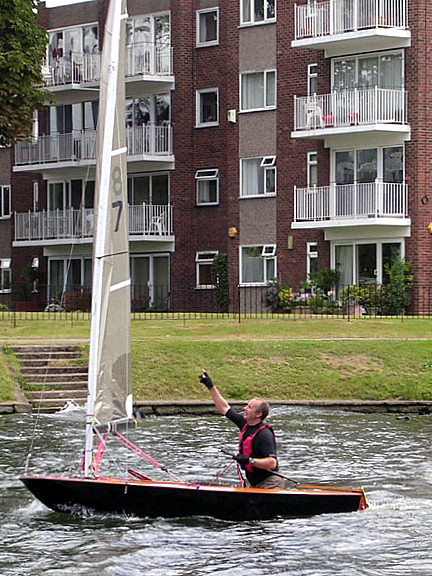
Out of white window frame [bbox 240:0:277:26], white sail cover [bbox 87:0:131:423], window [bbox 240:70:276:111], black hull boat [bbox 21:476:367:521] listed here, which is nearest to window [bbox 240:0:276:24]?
white window frame [bbox 240:0:277:26]

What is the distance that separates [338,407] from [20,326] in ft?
37.4

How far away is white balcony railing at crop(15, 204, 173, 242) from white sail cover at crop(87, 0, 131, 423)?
3454 cm

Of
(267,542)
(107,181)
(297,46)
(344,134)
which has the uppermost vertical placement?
(297,46)

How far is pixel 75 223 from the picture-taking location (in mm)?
54781

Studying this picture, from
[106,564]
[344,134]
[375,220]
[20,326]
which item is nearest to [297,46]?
[344,134]

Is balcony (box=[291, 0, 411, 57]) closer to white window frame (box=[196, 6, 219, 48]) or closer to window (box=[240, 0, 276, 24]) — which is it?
window (box=[240, 0, 276, 24])

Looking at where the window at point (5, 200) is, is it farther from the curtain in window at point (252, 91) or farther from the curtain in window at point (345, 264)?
the curtain in window at point (345, 264)

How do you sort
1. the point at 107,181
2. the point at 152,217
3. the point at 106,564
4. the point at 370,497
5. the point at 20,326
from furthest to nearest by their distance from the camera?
the point at 152,217, the point at 20,326, the point at 370,497, the point at 107,181, the point at 106,564

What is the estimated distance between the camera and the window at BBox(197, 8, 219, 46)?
52.9 meters

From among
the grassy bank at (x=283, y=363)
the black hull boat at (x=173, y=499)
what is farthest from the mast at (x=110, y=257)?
the grassy bank at (x=283, y=363)

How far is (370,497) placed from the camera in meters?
18.0

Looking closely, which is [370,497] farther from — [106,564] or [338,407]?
[338,407]

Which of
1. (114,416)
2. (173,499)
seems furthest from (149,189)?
(173,499)

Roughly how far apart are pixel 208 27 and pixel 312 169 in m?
8.89
